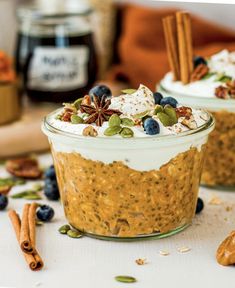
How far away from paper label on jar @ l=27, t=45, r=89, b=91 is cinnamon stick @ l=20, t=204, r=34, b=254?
3.20 feet

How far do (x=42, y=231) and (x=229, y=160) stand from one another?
546 millimetres

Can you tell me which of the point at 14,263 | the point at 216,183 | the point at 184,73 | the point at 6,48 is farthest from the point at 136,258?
the point at 6,48

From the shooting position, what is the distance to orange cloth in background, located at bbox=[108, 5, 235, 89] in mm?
2945

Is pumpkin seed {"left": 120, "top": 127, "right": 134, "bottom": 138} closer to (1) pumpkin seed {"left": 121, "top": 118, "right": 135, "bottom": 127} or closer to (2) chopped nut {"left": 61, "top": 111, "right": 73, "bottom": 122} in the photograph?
(1) pumpkin seed {"left": 121, "top": 118, "right": 135, "bottom": 127}

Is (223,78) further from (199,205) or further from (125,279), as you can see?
(125,279)

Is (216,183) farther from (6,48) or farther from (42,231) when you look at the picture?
(6,48)

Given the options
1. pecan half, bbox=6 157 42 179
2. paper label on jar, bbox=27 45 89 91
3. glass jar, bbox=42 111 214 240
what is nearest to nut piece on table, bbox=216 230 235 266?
glass jar, bbox=42 111 214 240

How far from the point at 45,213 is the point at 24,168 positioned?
1.34 feet

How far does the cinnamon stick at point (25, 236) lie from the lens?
5.59ft

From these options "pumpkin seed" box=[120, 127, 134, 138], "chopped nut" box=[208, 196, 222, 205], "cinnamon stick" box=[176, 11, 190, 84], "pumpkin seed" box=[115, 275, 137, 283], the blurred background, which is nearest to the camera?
"pumpkin seed" box=[115, 275, 137, 283]

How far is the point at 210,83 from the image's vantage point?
2.08 meters

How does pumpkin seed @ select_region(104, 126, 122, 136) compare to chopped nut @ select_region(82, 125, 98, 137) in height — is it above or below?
above

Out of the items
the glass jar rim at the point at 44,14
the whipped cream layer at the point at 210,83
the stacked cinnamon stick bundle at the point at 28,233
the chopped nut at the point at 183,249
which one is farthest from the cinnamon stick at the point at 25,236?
the glass jar rim at the point at 44,14

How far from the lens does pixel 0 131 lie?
2.51 meters
